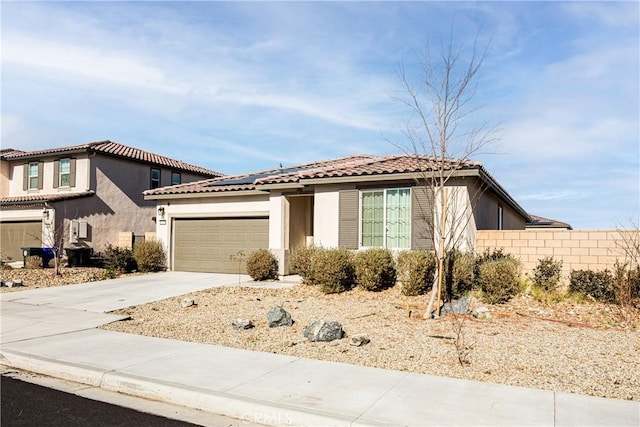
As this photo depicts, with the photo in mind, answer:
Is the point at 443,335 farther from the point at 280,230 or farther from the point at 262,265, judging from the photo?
→ the point at 280,230

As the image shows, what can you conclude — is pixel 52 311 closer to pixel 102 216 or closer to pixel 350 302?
pixel 350 302

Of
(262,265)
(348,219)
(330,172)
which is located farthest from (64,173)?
(348,219)

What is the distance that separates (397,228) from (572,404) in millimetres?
9204

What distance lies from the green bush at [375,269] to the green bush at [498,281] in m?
2.60

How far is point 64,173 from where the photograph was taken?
25562 millimetres

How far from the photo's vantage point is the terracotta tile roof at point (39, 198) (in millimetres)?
23281

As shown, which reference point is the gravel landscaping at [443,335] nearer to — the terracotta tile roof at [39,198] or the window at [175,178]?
the terracotta tile roof at [39,198]

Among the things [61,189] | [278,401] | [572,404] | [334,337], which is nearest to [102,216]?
[61,189]

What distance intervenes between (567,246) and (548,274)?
33.4 inches

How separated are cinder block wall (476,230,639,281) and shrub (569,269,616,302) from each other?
0.98ft

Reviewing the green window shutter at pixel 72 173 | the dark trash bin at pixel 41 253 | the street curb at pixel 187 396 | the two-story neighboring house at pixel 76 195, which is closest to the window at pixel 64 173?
the two-story neighboring house at pixel 76 195

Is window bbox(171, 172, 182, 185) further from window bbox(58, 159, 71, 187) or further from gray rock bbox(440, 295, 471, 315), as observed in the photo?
gray rock bbox(440, 295, 471, 315)

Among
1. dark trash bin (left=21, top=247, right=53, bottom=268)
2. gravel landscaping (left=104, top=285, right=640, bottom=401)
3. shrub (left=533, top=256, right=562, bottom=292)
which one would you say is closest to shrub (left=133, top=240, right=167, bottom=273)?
dark trash bin (left=21, top=247, right=53, bottom=268)

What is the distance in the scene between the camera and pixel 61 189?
25.5 m
